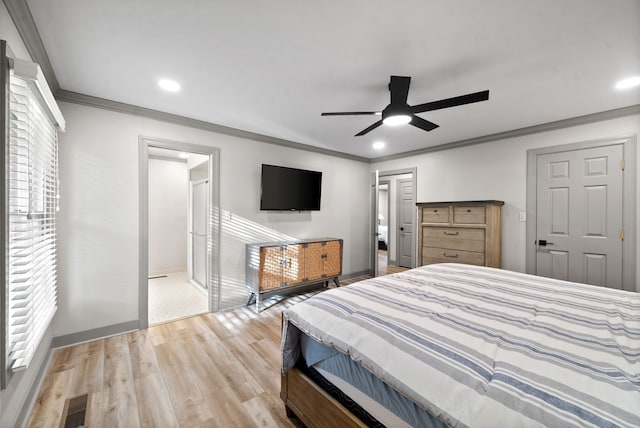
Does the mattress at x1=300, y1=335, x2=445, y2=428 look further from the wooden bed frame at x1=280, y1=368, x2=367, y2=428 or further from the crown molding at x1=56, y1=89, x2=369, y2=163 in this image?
the crown molding at x1=56, y1=89, x2=369, y2=163

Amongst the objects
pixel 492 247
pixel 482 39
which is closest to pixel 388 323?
pixel 482 39

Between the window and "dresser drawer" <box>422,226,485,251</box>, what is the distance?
163 inches

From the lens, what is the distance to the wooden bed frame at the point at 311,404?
1303 mm

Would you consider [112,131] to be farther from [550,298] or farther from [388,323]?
[550,298]

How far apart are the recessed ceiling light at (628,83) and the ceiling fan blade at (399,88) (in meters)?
1.88

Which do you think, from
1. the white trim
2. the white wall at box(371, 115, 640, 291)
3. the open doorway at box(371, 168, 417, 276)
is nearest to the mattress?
the white trim

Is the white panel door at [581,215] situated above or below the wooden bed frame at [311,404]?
above

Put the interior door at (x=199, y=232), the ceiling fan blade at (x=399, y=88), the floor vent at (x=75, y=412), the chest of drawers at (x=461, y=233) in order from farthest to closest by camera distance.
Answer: the interior door at (x=199, y=232) → the chest of drawers at (x=461, y=233) → the ceiling fan blade at (x=399, y=88) → the floor vent at (x=75, y=412)

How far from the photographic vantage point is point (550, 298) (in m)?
1.73

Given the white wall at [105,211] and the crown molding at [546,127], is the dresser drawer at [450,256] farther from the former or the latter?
the white wall at [105,211]

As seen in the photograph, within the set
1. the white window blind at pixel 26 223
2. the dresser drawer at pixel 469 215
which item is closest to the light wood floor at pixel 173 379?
the white window blind at pixel 26 223

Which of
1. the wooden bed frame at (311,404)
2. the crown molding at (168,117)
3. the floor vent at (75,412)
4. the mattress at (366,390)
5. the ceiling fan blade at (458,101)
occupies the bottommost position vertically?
the floor vent at (75,412)

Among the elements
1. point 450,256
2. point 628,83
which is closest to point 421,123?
point 628,83

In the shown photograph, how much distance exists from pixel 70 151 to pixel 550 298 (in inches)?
164
